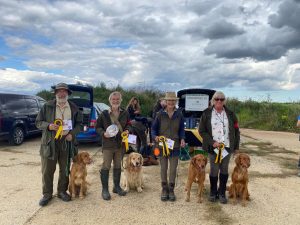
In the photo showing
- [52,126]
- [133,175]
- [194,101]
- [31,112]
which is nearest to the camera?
[52,126]

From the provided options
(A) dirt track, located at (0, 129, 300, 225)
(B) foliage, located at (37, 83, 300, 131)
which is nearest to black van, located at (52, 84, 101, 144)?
(A) dirt track, located at (0, 129, 300, 225)

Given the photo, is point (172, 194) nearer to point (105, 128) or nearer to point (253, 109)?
point (105, 128)

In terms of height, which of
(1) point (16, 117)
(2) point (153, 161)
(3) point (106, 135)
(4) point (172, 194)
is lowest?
(4) point (172, 194)

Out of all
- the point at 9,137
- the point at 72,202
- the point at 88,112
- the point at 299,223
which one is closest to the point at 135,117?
the point at 88,112

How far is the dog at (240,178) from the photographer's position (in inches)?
232

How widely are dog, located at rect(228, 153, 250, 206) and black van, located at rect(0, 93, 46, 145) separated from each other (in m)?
8.18

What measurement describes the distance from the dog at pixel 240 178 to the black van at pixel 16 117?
818cm

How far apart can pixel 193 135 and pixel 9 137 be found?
20.3 ft

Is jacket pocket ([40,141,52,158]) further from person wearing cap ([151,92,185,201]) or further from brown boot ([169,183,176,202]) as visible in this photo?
brown boot ([169,183,176,202])

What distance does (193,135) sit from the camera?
397 inches

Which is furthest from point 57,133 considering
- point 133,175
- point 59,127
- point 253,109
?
point 253,109

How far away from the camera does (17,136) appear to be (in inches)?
475

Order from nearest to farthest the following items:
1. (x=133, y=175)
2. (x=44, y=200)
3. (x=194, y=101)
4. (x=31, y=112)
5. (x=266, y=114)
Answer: (x=44, y=200), (x=133, y=175), (x=194, y=101), (x=31, y=112), (x=266, y=114)

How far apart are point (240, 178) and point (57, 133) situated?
315 cm
